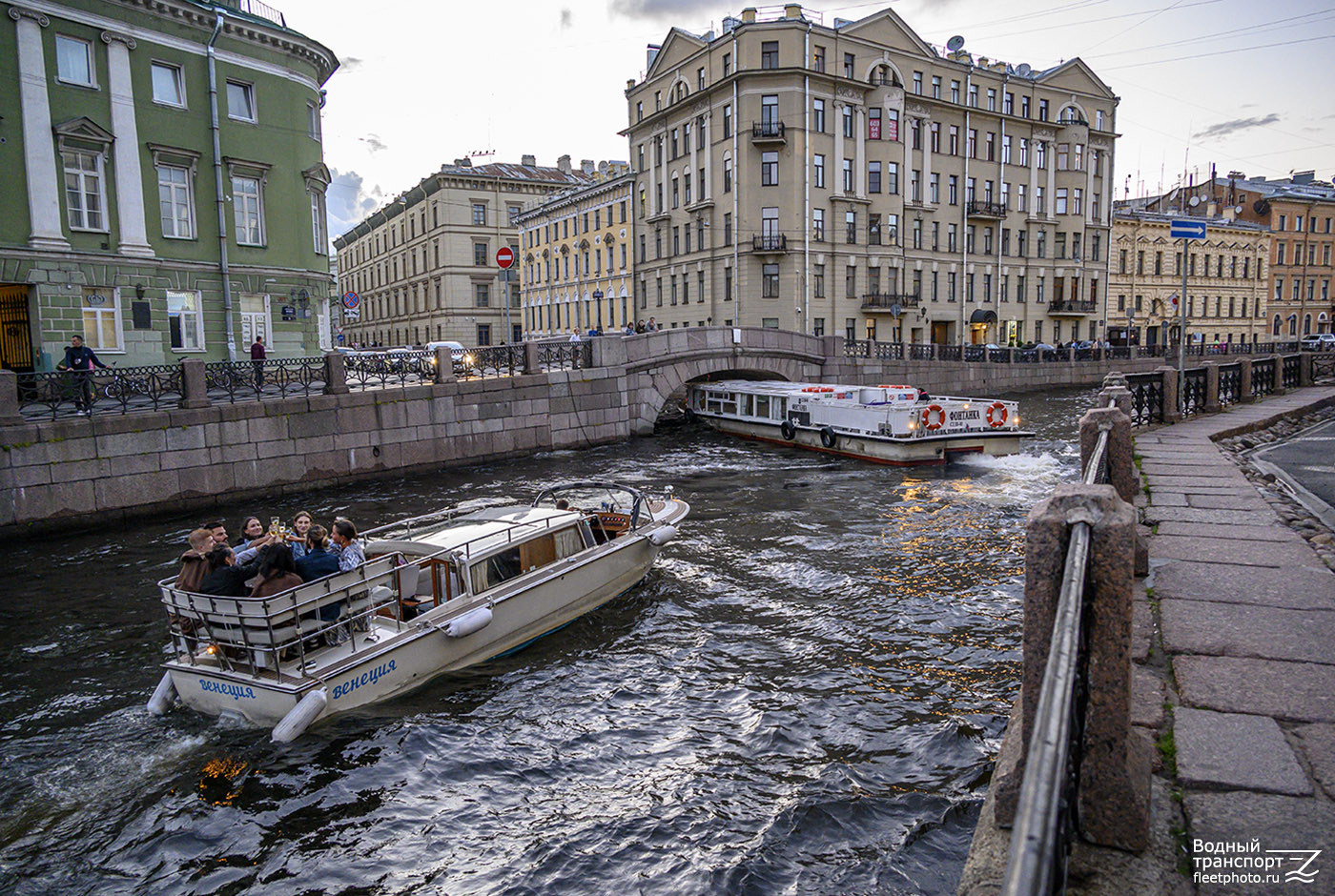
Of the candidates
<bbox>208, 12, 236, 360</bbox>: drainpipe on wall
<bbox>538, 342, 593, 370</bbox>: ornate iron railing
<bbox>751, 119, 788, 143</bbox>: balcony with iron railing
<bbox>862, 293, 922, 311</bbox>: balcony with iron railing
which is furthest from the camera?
<bbox>862, 293, 922, 311</bbox>: balcony with iron railing

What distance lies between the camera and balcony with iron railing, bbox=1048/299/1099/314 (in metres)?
58.3

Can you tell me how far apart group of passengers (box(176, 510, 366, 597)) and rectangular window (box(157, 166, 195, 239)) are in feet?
64.7

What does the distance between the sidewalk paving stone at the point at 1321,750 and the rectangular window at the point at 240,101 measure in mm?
30104

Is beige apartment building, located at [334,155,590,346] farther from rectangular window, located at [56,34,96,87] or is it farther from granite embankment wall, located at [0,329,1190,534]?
rectangular window, located at [56,34,96,87]

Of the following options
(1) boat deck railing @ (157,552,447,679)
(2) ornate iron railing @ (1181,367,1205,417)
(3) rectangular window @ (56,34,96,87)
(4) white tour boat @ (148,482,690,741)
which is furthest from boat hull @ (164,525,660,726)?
(3) rectangular window @ (56,34,96,87)

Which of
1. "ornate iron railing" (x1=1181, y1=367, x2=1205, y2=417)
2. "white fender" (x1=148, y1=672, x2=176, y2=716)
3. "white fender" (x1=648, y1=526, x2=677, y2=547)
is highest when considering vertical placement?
"ornate iron railing" (x1=1181, y1=367, x2=1205, y2=417)

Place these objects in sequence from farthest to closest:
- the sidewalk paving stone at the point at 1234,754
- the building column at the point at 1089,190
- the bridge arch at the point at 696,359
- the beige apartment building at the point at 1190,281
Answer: the beige apartment building at the point at 1190,281 → the building column at the point at 1089,190 → the bridge arch at the point at 696,359 → the sidewalk paving stone at the point at 1234,754

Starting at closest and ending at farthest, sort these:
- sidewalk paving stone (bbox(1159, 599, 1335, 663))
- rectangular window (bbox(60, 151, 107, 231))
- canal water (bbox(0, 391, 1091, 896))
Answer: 1. sidewalk paving stone (bbox(1159, 599, 1335, 663))
2. canal water (bbox(0, 391, 1091, 896))
3. rectangular window (bbox(60, 151, 107, 231))

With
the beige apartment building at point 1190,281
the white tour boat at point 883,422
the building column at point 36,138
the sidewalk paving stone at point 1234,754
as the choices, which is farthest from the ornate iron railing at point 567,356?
the beige apartment building at point 1190,281

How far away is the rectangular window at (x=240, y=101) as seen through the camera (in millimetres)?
26469

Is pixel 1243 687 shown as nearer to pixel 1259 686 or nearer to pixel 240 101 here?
pixel 1259 686

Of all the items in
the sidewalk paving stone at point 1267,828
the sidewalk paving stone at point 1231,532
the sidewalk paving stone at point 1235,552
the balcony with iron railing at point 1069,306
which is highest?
the balcony with iron railing at point 1069,306

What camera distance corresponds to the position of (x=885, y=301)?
48.4m

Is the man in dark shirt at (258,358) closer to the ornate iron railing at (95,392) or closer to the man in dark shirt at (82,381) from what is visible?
the ornate iron railing at (95,392)
